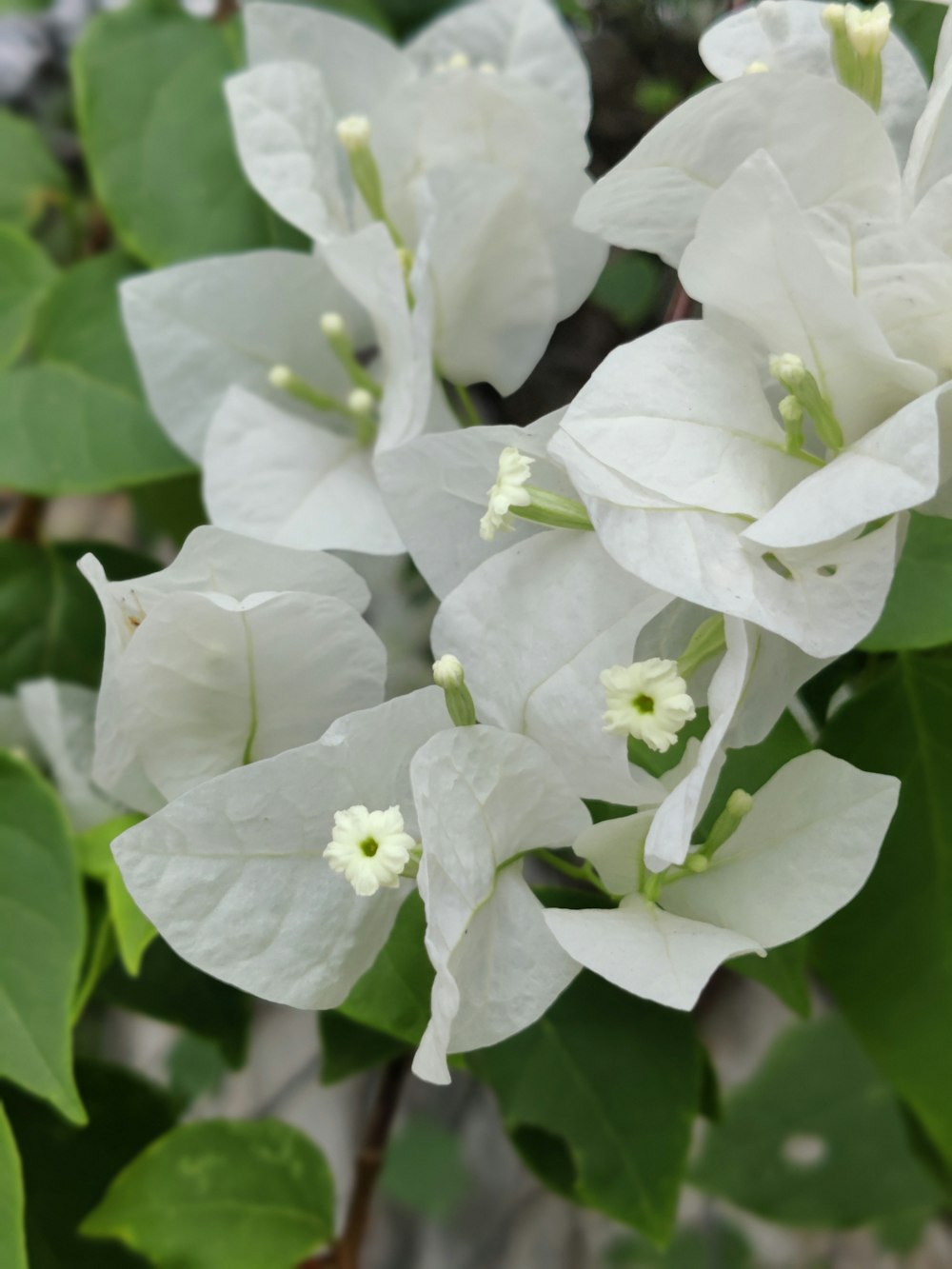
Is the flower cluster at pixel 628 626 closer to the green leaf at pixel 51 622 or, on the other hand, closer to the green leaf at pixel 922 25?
the green leaf at pixel 922 25

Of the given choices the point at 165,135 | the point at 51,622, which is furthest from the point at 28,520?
the point at 165,135

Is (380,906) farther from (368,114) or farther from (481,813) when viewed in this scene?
(368,114)

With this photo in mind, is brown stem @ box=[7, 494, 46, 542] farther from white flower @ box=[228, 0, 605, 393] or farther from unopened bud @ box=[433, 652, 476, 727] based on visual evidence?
unopened bud @ box=[433, 652, 476, 727]

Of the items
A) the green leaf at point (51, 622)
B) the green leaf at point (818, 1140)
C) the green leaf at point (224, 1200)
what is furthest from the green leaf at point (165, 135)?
the green leaf at point (818, 1140)

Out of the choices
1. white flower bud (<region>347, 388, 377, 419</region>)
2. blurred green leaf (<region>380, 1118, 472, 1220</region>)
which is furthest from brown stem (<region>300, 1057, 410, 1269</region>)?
blurred green leaf (<region>380, 1118, 472, 1220</region>)

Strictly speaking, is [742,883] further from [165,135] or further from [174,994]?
[165,135]

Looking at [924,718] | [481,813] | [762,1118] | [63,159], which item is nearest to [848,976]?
[924,718]
